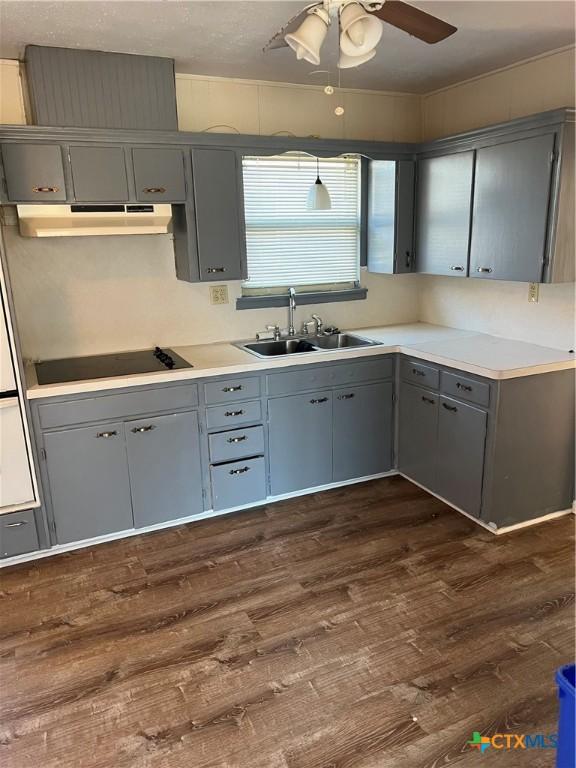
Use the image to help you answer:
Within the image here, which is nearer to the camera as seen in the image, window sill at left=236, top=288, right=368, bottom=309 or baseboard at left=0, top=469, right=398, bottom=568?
baseboard at left=0, top=469, right=398, bottom=568

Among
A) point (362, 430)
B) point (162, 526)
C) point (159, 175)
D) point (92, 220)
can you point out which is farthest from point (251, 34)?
point (162, 526)

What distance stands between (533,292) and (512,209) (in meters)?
0.56

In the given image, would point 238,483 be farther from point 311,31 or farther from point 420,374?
point 311,31

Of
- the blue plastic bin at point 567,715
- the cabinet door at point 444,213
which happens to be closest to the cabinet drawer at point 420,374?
the cabinet door at point 444,213

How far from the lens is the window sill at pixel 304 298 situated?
367cm

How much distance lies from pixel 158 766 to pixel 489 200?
10.1 feet

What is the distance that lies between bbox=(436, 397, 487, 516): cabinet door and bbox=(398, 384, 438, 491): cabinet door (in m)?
0.06

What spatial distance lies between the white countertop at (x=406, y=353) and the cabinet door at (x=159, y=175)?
923 mm

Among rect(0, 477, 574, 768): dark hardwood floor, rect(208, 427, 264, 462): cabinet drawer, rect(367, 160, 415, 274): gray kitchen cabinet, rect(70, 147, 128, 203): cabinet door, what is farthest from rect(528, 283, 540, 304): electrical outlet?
rect(70, 147, 128, 203): cabinet door

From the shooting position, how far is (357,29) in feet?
5.70

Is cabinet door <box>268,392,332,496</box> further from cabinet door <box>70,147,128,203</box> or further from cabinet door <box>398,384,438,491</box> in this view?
cabinet door <box>70,147,128,203</box>

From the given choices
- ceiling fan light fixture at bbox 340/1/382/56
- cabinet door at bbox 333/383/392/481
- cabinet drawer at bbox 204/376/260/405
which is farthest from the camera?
cabinet door at bbox 333/383/392/481

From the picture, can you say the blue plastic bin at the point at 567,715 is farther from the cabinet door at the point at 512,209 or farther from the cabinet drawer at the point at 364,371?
the cabinet drawer at the point at 364,371

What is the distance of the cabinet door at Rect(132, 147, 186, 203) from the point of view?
9.63 feet
